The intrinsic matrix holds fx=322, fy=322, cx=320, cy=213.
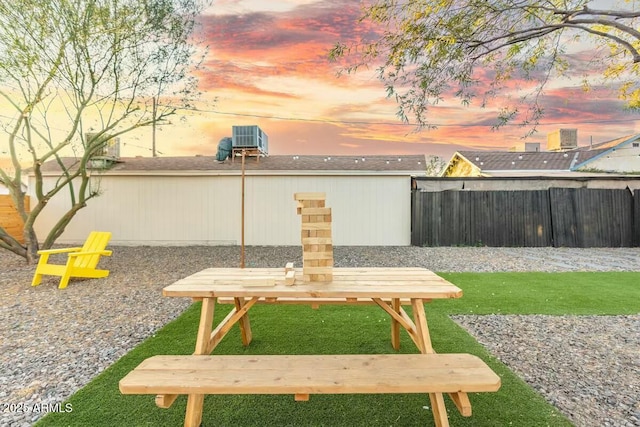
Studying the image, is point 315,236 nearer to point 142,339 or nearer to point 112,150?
point 142,339

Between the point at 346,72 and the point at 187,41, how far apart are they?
4.77 metres

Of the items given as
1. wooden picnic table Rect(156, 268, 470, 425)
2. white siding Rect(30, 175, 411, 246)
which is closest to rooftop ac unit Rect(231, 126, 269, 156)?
white siding Rect(30, 175, 411, 246)

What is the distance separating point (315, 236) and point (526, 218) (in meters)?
9.87

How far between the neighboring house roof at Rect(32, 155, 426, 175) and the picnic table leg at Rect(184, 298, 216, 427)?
26.6 ft

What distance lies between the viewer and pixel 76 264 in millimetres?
5766

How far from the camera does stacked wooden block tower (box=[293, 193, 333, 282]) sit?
83.2 inches

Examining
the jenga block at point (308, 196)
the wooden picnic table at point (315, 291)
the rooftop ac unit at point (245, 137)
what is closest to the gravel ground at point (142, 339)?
the wooden picnic table at point (315, 291)

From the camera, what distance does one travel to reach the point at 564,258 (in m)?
8.02

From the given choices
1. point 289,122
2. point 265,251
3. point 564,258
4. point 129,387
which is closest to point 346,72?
point 265,251

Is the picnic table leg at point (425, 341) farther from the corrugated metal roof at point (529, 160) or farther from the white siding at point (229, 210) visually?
the corrugated metal roof at point (529, 160)

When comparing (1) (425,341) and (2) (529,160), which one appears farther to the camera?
(2) (529,160)

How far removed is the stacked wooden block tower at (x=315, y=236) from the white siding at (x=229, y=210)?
25.4ft

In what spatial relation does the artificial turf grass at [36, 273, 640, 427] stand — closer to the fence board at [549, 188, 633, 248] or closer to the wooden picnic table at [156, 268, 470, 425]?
the wooden picnic table at [156, 268, 470, 425]

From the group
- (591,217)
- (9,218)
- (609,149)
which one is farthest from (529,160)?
(9,218)
